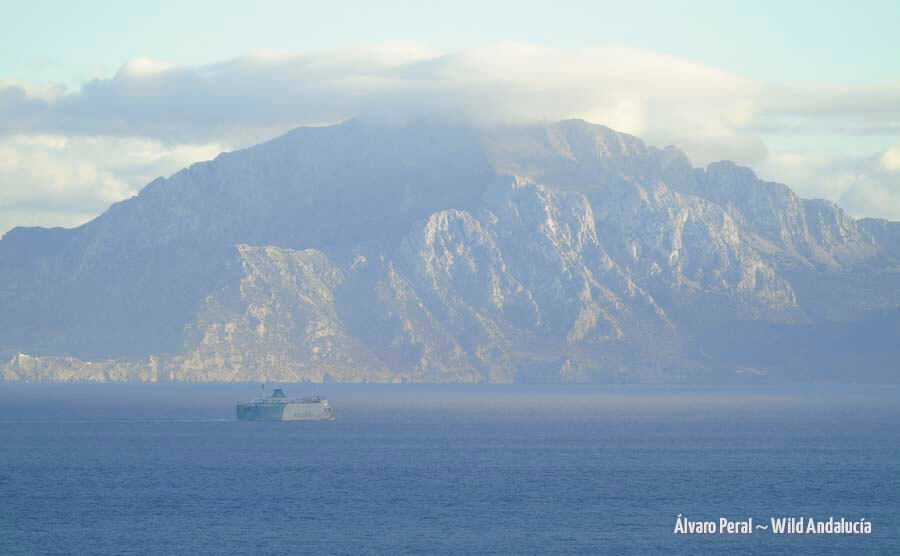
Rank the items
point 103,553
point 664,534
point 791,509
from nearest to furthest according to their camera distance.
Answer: point 103,553 < point 664,534 < point 791,509

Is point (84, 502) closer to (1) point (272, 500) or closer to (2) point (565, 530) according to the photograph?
(1) point (272, 500)

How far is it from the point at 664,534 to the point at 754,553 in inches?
531

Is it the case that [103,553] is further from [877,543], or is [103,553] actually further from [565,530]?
[877,543]

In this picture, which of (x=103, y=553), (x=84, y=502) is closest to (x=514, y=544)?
(x=103, y=553)

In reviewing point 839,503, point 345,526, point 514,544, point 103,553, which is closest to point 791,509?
point 839,503

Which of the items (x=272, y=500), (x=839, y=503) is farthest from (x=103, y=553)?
(x=839, y=503)

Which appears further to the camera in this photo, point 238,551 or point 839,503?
point 839,503

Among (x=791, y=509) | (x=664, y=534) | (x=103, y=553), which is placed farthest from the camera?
(x=791, y=509)

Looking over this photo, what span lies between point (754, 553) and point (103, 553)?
2773 inches

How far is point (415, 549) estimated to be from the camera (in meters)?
160

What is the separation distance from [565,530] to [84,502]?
66664 millimetres

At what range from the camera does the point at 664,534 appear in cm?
17112

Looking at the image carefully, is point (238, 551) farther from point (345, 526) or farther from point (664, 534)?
point (664, 534)

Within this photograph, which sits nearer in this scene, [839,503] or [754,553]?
[754,553]
